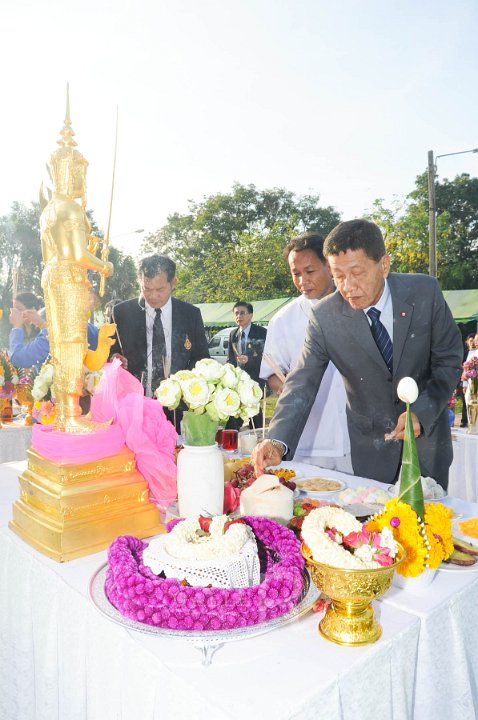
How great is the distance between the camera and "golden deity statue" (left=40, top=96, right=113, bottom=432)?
4.75ft

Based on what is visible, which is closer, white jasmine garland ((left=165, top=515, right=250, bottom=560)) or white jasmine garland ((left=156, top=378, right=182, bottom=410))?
white jasmine garland ((left=165, top=515, right=250, bottom=560))

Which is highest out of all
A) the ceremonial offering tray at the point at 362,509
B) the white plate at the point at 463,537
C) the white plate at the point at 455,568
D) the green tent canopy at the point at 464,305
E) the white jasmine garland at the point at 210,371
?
the green tent canopy at the point at 464,305

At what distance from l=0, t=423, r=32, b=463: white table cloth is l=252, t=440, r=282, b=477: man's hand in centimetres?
248

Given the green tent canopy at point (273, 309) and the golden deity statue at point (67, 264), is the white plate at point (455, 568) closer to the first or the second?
the golden deity statue at point (67, 264)

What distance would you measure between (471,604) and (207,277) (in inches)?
973

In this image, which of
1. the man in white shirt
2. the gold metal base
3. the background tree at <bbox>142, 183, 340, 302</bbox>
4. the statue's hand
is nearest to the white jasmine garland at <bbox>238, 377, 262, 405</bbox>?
the statue's hand

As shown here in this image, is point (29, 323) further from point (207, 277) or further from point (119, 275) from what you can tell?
point (119, 275)

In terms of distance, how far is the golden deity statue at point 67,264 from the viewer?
145cm

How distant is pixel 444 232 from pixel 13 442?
2232 cm

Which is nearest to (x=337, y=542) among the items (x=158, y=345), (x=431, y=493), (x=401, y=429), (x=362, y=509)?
(x=362, y=509)

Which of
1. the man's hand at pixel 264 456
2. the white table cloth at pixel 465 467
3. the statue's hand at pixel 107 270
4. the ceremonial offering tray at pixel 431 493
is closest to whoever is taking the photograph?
the statue's hand at pixel 107 270

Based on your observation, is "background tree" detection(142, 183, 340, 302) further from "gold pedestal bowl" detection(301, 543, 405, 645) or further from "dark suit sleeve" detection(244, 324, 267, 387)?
"gold pedestal bowl" detection(301, 543, 405, 645)

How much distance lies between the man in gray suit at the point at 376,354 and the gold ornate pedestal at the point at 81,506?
2.62ft

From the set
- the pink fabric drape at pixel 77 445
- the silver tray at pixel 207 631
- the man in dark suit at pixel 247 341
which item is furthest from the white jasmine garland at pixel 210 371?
the man in dark suit at pixel 247 341
